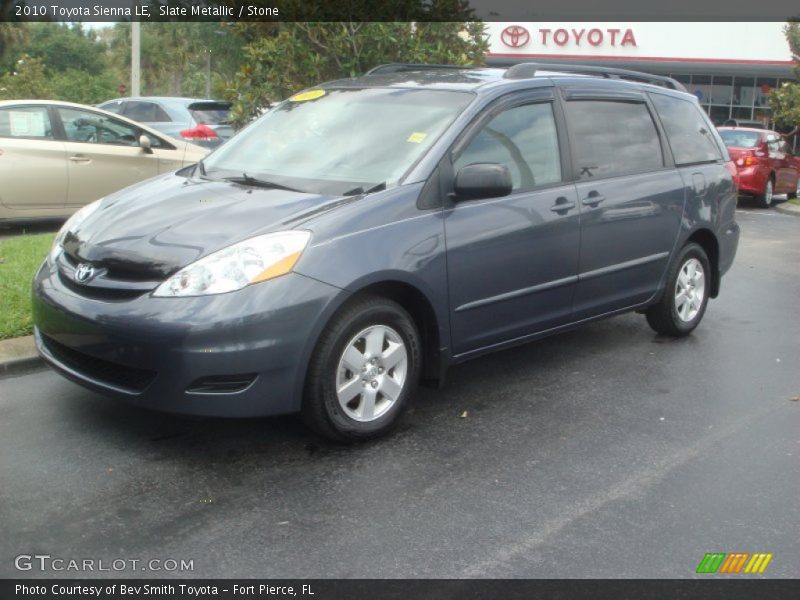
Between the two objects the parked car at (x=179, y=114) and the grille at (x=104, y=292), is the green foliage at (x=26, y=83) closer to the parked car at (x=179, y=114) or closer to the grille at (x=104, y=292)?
the parked car at (x=179, y=114)

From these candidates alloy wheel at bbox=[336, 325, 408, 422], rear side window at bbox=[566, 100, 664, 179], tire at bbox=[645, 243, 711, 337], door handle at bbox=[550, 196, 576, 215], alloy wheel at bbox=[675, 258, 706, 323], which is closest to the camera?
alloy wheel at bbox=[336, 325, 408, 422]

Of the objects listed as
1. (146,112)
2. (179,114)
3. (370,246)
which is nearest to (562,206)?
(370,246)

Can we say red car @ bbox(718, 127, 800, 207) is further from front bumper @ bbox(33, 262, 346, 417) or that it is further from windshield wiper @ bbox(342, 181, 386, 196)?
front bumper @ bbox(33, 262, 346, 417)

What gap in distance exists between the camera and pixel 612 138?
6.31 m

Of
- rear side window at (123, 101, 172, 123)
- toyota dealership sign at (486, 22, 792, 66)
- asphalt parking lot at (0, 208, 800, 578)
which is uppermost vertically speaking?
toyota dealership sign at (486, 22, 792, 66)

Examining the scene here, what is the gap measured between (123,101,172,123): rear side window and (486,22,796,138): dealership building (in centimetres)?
2080

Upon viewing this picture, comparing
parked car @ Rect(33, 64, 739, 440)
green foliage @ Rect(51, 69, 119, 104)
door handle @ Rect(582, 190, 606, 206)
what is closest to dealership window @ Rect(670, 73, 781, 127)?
green foliage @ Rect(51, 69, 119, 104)

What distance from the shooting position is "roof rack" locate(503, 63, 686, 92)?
595 cm

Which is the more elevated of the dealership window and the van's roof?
the dealership window

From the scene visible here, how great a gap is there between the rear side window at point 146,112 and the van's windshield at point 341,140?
10212 mm

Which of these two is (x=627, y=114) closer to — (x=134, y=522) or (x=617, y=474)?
(x=617, y=474)

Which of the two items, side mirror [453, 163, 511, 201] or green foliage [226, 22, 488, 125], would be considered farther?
green foliage [226, 22, 488, 125]

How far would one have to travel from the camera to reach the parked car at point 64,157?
32.5 feet
